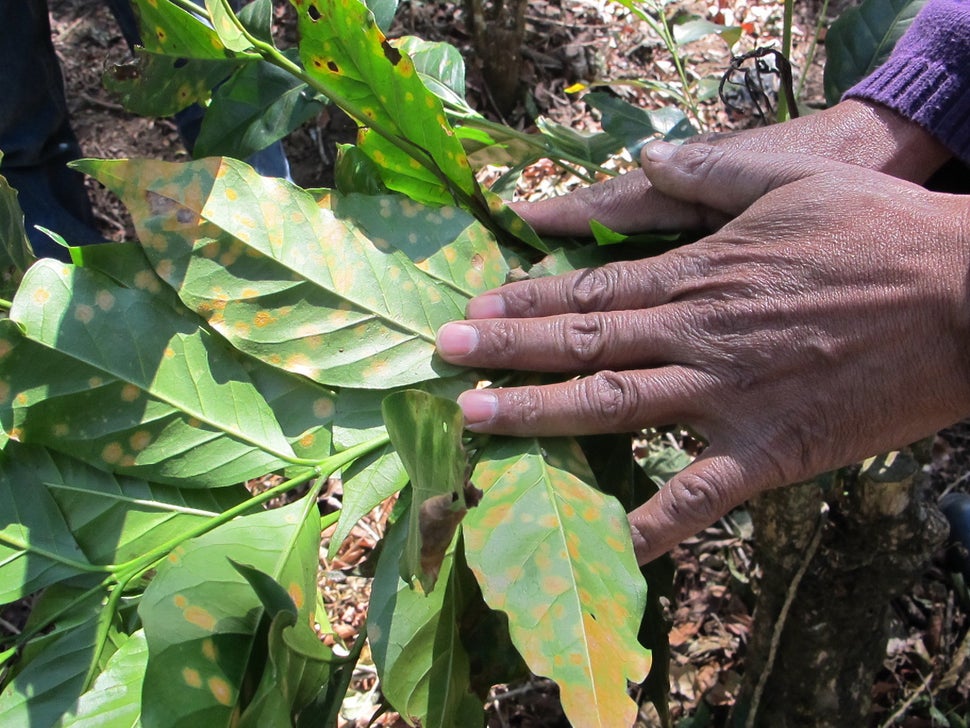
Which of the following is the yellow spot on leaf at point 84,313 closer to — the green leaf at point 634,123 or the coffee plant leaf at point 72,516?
the coffee plant leaf at point 72,516

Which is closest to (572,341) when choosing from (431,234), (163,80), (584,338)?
(584,338)

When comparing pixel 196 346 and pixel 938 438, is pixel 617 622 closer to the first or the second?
pixel 196 346

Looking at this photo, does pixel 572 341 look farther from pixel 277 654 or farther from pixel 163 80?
pixel 163 80

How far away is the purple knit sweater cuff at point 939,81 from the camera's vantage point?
1.24 metres

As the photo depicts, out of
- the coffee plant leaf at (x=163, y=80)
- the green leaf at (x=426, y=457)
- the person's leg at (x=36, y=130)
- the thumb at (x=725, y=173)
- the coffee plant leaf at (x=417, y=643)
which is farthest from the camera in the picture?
the person's leg at (x=36, y=130)

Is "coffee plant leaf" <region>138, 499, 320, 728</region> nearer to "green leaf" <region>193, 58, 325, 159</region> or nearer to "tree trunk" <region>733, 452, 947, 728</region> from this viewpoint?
"green leaf" <region>193, 58, 325, 159</region>

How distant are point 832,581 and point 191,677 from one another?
3.92 ft

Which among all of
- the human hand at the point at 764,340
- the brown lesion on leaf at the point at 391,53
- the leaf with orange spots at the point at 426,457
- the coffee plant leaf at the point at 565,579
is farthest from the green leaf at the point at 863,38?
the leaf with orange spots at the point at 426,457

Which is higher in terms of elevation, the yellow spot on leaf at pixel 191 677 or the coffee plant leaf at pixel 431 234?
the coffee plant leaf at pixel 431 234

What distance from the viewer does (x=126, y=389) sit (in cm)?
91

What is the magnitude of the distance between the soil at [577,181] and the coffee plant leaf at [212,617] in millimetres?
903

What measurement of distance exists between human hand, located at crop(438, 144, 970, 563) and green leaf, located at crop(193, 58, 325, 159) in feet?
1.54

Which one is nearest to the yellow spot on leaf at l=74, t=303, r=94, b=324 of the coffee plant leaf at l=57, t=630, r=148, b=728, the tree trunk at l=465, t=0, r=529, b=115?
the coffee plant leaf at l=57, t=630, r=148, b=728

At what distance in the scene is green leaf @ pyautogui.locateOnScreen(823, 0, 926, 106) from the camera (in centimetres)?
148
